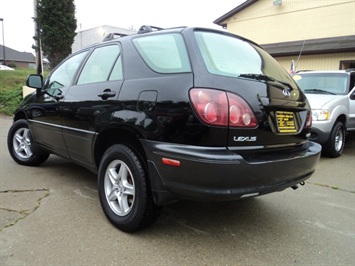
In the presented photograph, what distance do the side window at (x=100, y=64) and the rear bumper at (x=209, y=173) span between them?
3.57 feet

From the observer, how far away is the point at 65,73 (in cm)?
403

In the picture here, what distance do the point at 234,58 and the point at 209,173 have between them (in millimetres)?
1077

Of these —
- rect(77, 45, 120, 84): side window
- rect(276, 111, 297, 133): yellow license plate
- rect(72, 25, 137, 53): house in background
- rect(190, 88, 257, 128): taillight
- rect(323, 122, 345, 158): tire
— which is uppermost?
rect(72, 25, 137, 53): house in background

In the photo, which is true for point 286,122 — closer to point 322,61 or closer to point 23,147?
point 23,147

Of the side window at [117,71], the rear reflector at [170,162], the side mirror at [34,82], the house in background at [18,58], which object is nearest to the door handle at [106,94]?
the side window at [117,71]

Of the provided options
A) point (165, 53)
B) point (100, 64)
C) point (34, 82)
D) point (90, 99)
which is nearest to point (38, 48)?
point (34, 82)

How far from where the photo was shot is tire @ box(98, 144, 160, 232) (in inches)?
102

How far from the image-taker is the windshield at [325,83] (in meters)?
6.81

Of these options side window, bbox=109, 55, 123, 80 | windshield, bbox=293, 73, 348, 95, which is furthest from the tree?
side window, bbox=109, 55, 123, 80

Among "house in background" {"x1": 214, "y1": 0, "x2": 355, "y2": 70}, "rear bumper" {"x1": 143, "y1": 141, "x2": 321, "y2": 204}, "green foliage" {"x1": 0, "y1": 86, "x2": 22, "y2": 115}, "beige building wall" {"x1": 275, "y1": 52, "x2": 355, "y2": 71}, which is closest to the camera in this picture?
"rear bumper" {"x1": 143, "y1": 141, "x2": 321, "y2": 204}

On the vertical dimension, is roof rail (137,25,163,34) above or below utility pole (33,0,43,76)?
below

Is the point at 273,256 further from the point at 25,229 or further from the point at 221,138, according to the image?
the point at 25,229

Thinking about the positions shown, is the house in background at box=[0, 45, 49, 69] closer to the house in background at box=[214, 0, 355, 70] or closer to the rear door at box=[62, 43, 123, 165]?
the house in background at box=[214, 0, 355, 70]

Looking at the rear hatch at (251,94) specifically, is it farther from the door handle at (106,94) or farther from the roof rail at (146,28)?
the door handle at (106,94)
